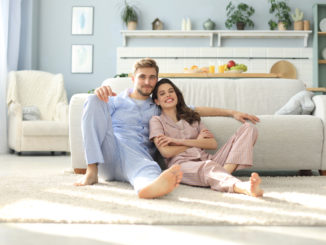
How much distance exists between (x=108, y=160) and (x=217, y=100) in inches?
54.7

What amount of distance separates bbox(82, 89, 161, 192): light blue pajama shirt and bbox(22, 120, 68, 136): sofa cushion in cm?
255

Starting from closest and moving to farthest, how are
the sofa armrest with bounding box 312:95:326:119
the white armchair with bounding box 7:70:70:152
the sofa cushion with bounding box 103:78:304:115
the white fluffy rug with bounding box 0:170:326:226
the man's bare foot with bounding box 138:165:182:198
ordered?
the white fluffy rug with bounding box 0:170:326:226, the man's bare foot with bounding box 138:165:182:198, the sofa armrest with bounding box 312:95:326:119, the sofa cushion with bounding box 103:78:304:115, the white armchair with bounding box 7:70:70:152

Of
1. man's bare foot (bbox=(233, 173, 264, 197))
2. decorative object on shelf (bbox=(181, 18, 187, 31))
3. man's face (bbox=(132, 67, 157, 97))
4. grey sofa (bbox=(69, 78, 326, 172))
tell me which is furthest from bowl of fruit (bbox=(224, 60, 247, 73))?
man's bare foot (bbox=(233, 173, 264, 197))

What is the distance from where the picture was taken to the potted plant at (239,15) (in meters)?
6.33

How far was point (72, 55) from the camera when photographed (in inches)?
254

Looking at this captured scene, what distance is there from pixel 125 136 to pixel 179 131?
0.30 metres

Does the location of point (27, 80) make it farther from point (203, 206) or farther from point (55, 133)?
point (203, 206)

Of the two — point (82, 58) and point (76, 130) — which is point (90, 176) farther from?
point (82, 58)

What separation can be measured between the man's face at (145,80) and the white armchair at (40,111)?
263 cm

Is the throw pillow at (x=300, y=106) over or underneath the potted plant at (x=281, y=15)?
underneath

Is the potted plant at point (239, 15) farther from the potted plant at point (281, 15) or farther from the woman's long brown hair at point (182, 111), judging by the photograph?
the woman's long brown hair at point (182, 111)

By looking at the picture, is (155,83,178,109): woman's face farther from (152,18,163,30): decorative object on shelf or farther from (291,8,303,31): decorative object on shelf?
(291,8,303,31): decorative object on shelf

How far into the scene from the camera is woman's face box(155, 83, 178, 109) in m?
2.33

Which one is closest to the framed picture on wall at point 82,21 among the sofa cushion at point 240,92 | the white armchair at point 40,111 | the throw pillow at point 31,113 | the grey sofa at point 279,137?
the white armchair at point 40,111
